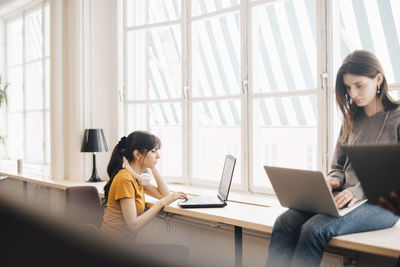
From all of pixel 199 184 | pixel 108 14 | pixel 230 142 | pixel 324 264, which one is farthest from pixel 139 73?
pixel 230 142

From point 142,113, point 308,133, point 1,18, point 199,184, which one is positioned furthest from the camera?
point 308,133

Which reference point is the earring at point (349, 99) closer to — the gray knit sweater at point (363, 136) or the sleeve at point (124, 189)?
the gray knit sweater at point (363, 136)

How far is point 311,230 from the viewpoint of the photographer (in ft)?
5.25

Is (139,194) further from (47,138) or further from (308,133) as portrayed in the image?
(308,133)

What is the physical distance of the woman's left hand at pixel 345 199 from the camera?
1.70 meters

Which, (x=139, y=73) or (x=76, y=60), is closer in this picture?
(x=76, y=60)

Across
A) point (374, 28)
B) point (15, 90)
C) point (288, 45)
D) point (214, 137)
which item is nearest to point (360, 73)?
point (15, 90)

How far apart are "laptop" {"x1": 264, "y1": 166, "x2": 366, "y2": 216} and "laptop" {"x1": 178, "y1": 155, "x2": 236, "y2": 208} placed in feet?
1.66

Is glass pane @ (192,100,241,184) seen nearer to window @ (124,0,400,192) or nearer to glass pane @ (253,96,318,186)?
window @ (124,0,400,192)

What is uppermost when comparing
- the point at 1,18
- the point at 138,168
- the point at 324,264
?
the point at 1,18

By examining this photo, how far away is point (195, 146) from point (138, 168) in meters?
1.23

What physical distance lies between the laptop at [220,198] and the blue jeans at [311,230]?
61cm

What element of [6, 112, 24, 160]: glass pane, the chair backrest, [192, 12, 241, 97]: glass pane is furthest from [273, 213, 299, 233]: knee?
[192, 12, 241, 97]: glass pane

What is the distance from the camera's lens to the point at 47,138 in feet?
14.5
